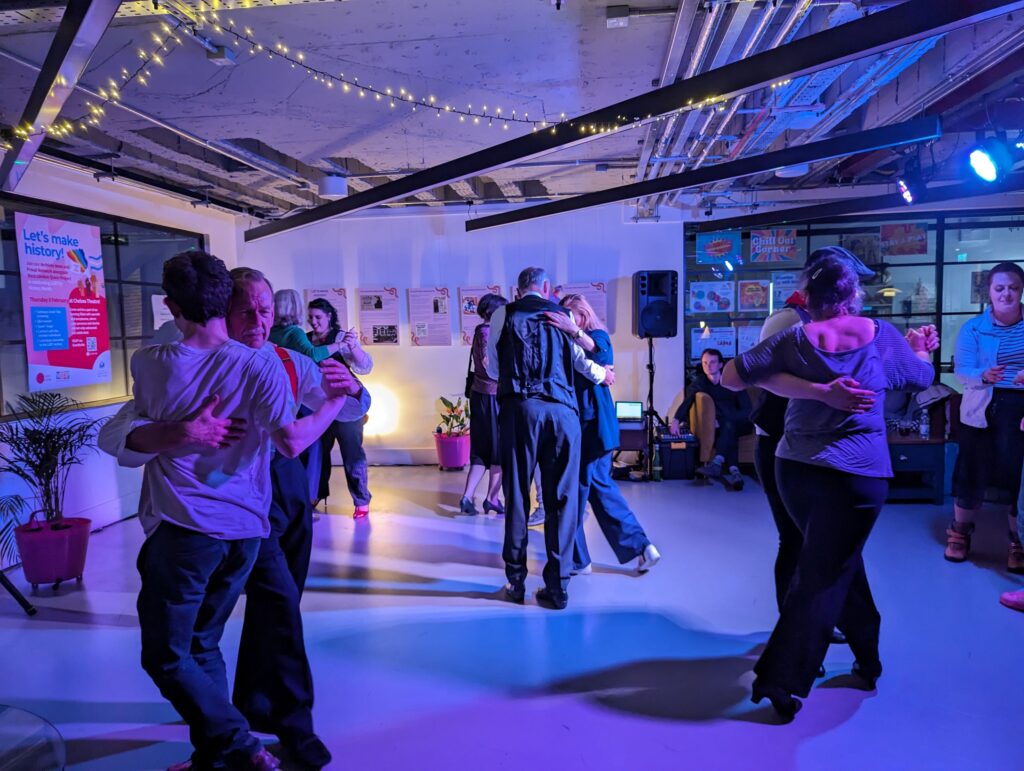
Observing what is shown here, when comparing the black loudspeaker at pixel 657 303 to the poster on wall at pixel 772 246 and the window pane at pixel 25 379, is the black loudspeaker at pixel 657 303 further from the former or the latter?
the window pane at pixel 25 379

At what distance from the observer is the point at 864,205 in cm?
547

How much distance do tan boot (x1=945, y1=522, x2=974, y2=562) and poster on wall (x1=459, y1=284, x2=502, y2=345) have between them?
4441 mm

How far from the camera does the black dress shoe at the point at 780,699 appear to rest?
2.21m

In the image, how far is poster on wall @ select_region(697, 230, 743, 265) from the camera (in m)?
6.74

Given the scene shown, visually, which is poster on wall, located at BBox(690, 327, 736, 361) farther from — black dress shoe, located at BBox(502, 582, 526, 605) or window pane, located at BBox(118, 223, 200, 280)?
window pane, located at BBox(118, 223, 200, 280)

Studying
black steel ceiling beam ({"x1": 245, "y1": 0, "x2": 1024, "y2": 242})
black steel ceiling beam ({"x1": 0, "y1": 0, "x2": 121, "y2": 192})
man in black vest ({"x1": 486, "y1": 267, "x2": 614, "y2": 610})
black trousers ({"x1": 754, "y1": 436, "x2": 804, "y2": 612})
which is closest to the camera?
black steel ceiling beam ({"x1": 245, "y1": 0, "x2": 1024, "y2": 242})

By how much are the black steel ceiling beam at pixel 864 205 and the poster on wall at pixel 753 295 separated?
1.97 ft

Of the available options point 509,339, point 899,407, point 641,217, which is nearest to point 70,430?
point 509,339

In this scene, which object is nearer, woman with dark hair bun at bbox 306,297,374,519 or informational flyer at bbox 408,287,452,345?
woman with dark hair bun at bbox 306,297,374,519

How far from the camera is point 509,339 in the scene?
316 centimetres

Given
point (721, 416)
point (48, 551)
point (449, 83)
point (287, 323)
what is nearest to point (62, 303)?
point (48, 551)

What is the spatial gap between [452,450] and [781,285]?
374 centimetres

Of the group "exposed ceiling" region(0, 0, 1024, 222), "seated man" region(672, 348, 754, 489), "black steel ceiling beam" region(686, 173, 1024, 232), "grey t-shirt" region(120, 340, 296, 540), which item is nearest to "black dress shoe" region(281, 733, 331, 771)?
"grey t-shirt" region(120, 340, 296, 540)

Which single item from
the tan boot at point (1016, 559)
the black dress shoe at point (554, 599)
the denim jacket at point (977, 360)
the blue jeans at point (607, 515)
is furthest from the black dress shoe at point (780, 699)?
the denim jacket at point (977, 360)
